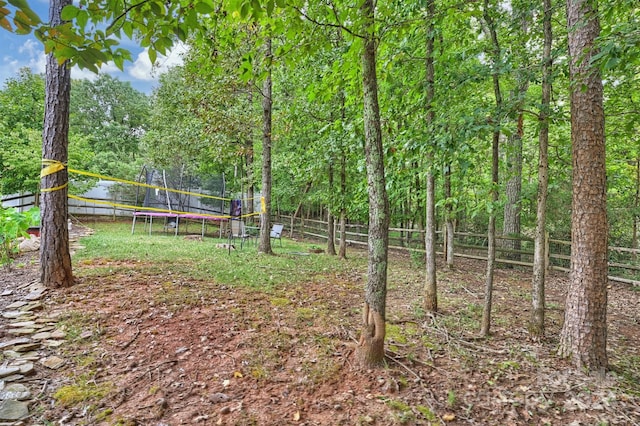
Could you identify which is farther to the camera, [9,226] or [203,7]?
[9,226]

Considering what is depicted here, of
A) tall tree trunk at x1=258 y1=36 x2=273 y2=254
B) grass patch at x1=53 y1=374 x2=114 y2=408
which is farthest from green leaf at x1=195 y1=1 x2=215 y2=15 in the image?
tall tree trunk at x1=258 y1=36 x2=273 y2=254

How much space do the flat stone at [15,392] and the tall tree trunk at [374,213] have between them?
2135 mm

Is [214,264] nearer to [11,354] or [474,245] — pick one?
[11,354]

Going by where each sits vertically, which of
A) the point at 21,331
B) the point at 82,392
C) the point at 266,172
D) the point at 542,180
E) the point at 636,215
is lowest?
the point at 82,392

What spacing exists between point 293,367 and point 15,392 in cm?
171

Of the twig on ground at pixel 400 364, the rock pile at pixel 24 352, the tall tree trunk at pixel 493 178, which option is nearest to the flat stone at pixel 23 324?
the rock pile at pixel 24 352

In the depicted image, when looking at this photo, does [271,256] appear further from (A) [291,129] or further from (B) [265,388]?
(B) [265,388]

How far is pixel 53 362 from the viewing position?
2.25m

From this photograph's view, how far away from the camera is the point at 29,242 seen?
6012 mm

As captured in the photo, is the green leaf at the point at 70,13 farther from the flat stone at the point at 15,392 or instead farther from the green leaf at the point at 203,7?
the flat stone at the point at 15,392

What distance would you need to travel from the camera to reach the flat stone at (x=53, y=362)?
2.21 m

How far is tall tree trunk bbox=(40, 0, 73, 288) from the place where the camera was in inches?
139

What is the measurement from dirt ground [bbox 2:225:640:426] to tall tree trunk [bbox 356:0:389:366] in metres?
0.32

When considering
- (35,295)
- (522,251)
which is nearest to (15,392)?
(35,295)
